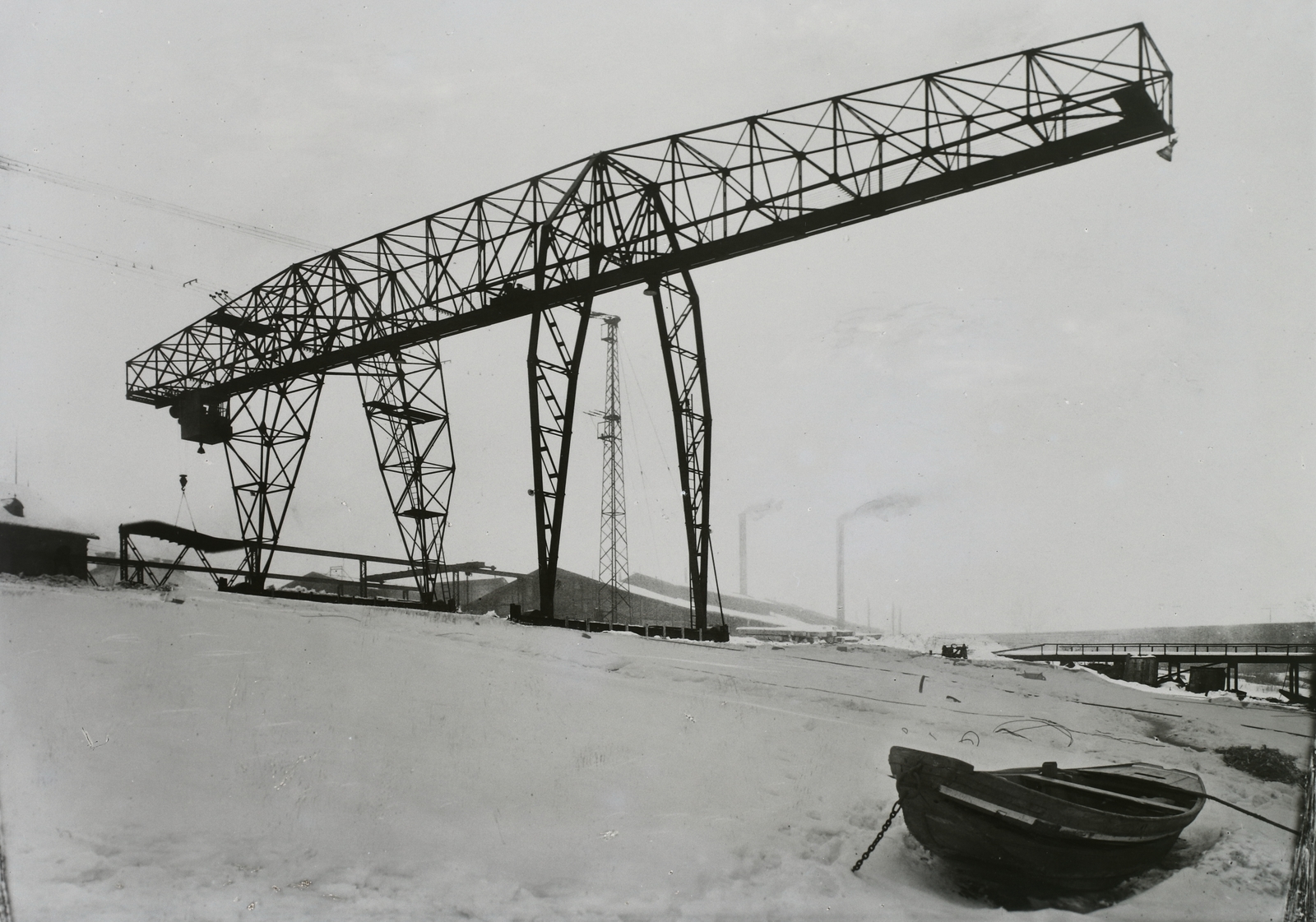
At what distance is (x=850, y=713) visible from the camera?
10.9 metres

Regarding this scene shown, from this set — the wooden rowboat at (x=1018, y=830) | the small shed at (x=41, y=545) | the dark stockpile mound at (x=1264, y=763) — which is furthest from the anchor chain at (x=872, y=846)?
the small shed at (x=41, y=545)

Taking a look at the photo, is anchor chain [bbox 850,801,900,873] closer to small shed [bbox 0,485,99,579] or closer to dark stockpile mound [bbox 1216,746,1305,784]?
dark stockpile mound [bbox 1216,746,1305,784]

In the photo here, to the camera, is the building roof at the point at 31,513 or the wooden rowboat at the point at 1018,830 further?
the building roof at the point at 31,513

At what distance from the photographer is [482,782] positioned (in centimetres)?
777

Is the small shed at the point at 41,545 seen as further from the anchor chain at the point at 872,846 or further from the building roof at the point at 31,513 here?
the anchor chain at the point at 872,846

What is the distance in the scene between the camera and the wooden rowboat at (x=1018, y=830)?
22.6 feet

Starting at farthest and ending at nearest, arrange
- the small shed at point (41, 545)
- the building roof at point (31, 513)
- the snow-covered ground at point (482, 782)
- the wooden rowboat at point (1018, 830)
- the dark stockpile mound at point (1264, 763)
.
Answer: the building roof at point (31, 513) → the small shed at point (41, 545) → the dark stockpile mound at point (1264, 763) → the wooden rowboat at point (1018, 830) → the snow-covered ground at point (482, 782)

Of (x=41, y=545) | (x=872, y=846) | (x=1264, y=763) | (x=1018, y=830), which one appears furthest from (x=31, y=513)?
(x=1264, y=763)

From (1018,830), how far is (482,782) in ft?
15.0

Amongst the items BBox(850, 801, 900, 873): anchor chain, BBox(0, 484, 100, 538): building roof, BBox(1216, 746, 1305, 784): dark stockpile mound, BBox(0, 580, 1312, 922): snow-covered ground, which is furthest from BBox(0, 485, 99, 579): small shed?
BBox(1216, 746, 1305, 784): dark stockpile mound

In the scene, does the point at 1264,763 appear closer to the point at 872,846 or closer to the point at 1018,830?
the point at 1018,830

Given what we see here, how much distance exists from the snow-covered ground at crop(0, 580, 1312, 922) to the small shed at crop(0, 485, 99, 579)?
9.46 metres

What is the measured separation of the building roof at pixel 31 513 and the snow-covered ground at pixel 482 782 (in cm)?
1002

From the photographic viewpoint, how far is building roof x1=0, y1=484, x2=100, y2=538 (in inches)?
794
